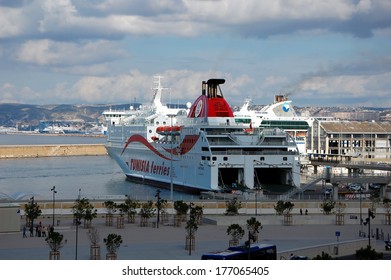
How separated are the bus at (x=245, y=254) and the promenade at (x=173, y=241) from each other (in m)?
0.84

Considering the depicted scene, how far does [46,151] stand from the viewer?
126062mm

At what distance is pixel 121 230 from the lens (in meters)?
30.6

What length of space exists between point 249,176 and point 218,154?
7.26ft

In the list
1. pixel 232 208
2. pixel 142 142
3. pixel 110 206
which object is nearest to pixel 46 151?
pixel 142 142

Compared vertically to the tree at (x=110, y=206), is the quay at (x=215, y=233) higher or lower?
lower

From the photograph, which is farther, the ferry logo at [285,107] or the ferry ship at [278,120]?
the ferry logo at [285,107]

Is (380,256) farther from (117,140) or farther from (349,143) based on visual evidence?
(349,143)

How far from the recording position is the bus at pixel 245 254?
64.4 feet

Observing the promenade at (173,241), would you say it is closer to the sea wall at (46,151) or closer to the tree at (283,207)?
the tree at (283,207)

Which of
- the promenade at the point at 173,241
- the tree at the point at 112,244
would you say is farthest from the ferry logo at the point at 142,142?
the tree at the point at 112,244

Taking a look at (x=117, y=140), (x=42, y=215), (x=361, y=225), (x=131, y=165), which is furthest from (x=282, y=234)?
(x=117, y=140)

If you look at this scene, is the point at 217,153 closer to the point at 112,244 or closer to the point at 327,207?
the point at 327,207

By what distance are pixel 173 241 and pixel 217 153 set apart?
17673mm

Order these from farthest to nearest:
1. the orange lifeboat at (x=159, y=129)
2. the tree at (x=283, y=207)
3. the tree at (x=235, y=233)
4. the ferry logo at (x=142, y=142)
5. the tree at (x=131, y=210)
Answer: the orange lifeboat at (x=159, y=129) → the ferry logo at (x=142, y=142) → the tree at (x=283, y=207) → the tree at (x=131, y=210) → the tree at (x=235, y=233)
